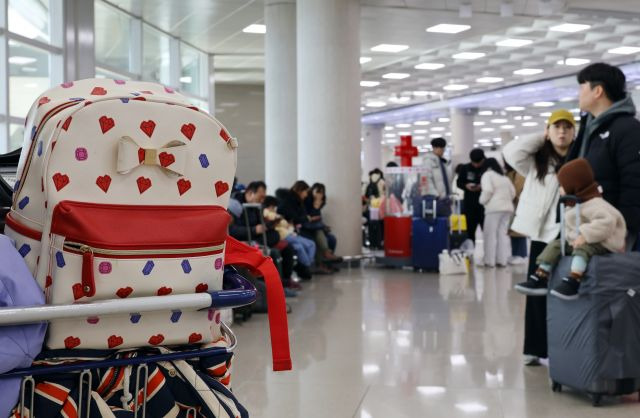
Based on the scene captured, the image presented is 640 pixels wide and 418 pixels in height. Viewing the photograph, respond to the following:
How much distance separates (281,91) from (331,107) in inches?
125

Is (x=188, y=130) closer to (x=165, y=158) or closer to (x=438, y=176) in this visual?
(x=165, y=158)

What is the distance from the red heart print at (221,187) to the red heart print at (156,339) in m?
0.33

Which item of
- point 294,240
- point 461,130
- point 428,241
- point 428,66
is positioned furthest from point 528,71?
point 294,240

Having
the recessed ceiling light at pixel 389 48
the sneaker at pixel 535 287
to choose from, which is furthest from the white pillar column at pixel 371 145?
the sneaker at pixel 535 287

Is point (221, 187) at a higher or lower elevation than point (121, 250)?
higher

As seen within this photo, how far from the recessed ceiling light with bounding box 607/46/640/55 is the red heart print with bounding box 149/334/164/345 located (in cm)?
2001

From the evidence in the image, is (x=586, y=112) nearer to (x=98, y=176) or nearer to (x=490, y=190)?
(x=98, y=176)

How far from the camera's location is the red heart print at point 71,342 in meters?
1.75

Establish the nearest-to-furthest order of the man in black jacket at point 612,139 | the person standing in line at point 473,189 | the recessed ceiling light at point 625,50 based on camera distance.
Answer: the man in black jacket at point 612,139
the person standing in line at point 473,189
the recessed ceiling light at point 625,50

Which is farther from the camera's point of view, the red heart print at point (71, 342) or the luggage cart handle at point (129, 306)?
the red heart print at point (71, 342)

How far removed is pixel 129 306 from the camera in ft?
5.63

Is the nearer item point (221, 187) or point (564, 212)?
point (221, 187)

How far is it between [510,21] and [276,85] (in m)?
4.60

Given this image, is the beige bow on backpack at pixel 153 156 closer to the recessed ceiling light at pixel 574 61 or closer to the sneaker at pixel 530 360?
the sneaker at pixel 530 360
